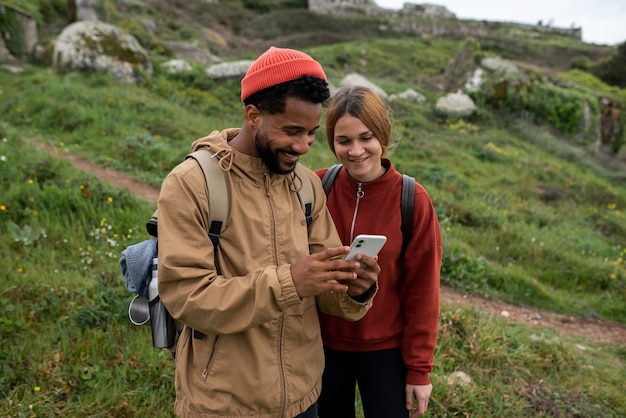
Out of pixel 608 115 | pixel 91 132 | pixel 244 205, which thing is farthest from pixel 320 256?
pixel 608 115

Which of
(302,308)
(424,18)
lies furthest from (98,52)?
(424,18)

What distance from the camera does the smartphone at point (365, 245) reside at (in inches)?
60.4

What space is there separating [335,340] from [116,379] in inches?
66.1

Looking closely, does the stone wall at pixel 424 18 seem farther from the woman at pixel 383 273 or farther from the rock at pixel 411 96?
the woman at pixel 383 273

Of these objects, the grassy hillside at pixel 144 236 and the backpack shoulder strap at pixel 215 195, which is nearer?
the backpack shoulder strap at pixel 215 195

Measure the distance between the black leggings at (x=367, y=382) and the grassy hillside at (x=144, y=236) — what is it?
1174 millimetres

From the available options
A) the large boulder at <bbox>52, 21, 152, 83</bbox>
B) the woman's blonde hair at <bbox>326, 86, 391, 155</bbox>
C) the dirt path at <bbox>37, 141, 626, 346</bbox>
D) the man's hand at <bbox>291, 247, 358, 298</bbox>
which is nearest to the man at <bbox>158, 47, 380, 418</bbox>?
the man's hand at <bbox>291, 247, 358, 298</bbox>

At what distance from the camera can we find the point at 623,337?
5641 mm

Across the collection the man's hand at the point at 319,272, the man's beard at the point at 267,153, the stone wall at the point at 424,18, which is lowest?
the man's hand at the point at 319,272

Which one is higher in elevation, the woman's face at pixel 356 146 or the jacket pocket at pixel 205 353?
the woman's face at pixel 356 146

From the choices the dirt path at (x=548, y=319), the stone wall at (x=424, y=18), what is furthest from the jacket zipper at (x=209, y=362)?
the stone wall at (x=424, y=18)

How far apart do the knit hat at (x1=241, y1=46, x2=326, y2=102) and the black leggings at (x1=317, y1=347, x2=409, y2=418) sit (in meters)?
1.33

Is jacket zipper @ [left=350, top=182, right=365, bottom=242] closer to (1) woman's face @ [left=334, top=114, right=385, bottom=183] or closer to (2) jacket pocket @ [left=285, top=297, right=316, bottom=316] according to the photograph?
(1) woman's face @ [left=334, top=114, right=385, bottom=183]

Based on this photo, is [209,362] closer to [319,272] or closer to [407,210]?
[319,272]
